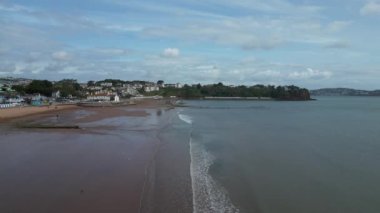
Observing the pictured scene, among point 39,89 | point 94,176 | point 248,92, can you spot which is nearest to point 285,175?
point 94,176

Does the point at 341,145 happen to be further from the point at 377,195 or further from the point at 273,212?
the point at 273,212

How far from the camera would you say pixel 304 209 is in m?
11.4

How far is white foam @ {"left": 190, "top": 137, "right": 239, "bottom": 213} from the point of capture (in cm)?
1138

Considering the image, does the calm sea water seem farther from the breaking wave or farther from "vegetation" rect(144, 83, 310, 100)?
"vegetation" rect(144, 83, 310, 100)

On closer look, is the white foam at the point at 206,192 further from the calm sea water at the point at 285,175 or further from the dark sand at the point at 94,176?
the dark sand at the point at 94,176

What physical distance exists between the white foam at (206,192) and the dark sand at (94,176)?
28cm

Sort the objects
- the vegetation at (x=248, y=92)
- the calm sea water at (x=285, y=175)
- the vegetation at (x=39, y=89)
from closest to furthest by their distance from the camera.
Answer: the calm sea water at (x=285, y=175), the vegetation at (x=39, y=89), the vegetation at (x=248, y=92)

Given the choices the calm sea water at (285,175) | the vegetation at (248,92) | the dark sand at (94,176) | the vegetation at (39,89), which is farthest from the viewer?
the vegetation at (248,92)

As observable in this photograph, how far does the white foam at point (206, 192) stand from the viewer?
37.3ft

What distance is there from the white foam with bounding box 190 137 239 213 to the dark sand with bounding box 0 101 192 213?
0.92 feet

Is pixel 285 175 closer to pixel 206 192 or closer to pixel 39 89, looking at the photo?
pixel 206 192

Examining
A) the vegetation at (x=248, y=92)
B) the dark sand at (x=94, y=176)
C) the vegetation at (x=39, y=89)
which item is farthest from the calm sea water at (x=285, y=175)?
the vegetation at (x=248, y=92)

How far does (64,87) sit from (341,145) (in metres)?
111

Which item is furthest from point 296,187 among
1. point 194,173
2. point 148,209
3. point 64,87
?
point 64,87
